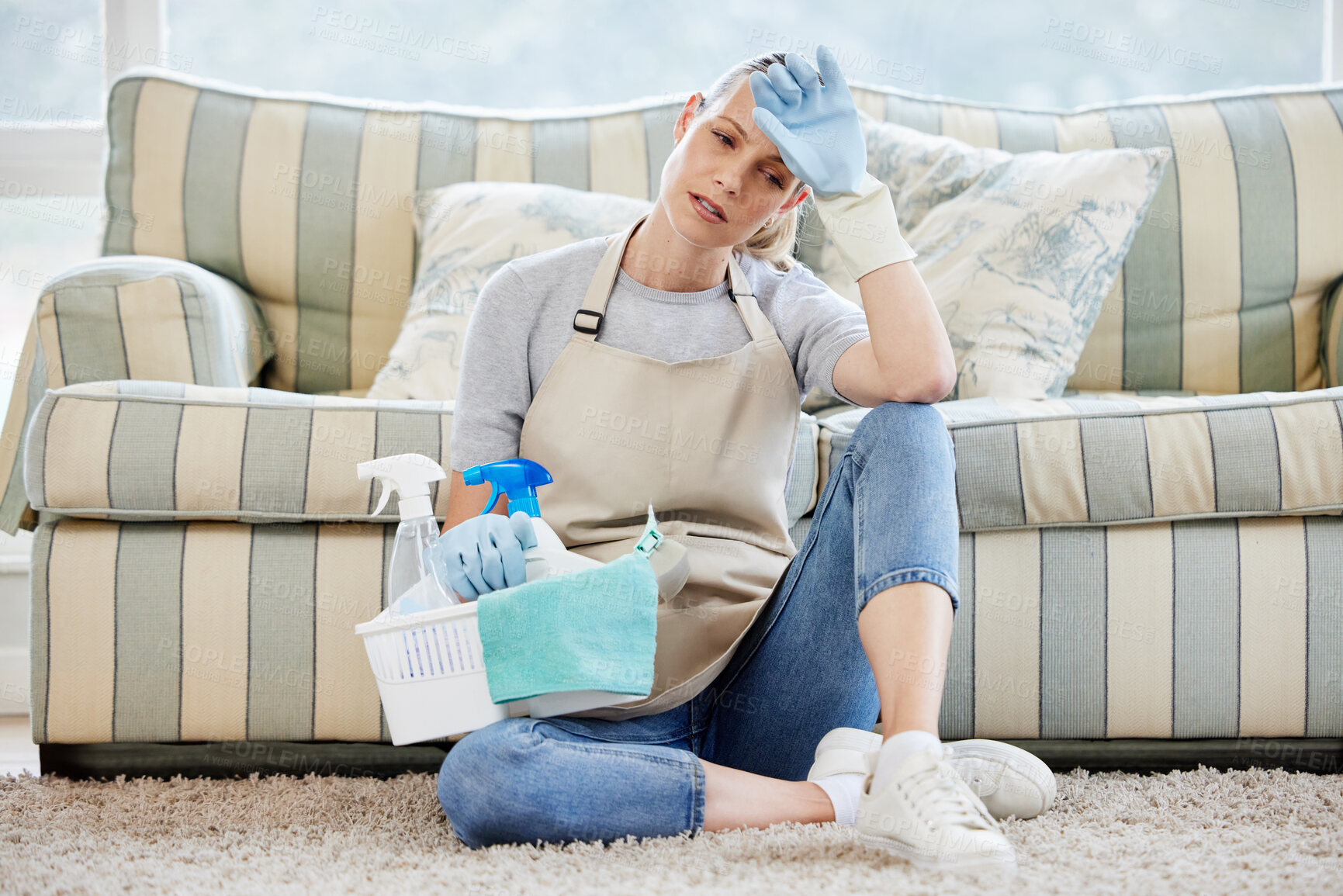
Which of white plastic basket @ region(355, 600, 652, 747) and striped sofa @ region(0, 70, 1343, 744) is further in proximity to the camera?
striped sofa @ region(0, 70, 1343, 744)

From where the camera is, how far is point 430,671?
2.73 feet

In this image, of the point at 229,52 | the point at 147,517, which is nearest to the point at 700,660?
the point at 147,517

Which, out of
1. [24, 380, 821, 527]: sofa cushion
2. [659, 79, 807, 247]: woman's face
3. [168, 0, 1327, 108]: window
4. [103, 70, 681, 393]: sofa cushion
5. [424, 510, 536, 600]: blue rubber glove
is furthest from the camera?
[168, 0, 1327, 108]: window

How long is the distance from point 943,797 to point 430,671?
425 mm

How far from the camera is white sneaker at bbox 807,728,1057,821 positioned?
932 millimetres

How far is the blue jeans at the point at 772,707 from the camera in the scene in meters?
0.84

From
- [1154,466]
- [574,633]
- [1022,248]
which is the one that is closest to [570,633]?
[574,633]

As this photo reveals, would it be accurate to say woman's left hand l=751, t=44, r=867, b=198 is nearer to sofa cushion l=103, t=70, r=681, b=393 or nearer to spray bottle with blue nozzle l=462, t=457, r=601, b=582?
spray bottle with blue nozzle l=462, t=457, r=601, b=582

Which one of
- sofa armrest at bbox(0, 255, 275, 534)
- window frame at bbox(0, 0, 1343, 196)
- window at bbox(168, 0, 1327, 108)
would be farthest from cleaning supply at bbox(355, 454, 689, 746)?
window frame at bbox(0, 0, 1343, 196)

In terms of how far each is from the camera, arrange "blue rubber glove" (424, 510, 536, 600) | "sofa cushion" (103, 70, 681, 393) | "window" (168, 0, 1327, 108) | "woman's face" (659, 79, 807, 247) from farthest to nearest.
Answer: "window" (168, 0, 1327, 108)
"sofa cushion" (103, 70, 681, 393)
"woman's face" (659, 79, 807, 247)
"blue rubber glove" (424, 510, 536, 600)

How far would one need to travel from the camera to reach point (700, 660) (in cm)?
98

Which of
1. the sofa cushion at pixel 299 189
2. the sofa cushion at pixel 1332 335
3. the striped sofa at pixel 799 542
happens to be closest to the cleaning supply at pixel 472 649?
the striped sofa at pixel 799 542

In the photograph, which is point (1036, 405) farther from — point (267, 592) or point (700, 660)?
point (267, 592)

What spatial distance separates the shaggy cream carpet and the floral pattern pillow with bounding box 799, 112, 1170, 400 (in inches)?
26.1
